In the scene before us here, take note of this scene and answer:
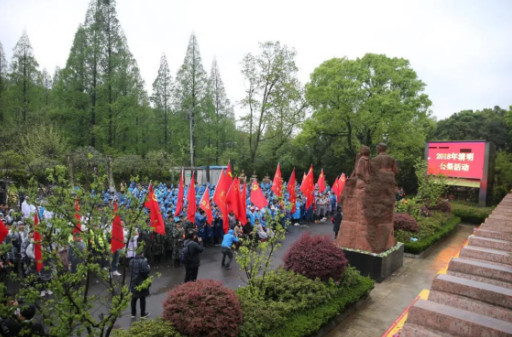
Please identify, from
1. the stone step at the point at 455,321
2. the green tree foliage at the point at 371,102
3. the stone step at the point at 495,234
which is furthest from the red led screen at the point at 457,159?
the stone step at the point at 455,321

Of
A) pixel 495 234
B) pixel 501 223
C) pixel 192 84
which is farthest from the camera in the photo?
pixel 192 84

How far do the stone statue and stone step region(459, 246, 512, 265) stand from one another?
8.38 ft

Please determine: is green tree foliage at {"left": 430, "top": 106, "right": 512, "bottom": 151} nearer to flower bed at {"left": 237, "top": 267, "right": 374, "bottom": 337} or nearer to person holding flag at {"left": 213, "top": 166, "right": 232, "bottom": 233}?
person holding flag at {"left": 213, "top": 166, "right": 232, "bottom": 233}

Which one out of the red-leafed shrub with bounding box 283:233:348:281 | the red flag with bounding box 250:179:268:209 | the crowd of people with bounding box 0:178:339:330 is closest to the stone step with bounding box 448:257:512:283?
the red-leafed shrub with bounding box 283:233:348:281

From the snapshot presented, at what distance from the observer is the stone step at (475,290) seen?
5.89 m

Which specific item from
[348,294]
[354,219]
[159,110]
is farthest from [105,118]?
[348,294]

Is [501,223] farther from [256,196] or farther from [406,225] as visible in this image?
[256,196]

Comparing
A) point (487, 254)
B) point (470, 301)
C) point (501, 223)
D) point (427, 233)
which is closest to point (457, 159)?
point (427, 233)

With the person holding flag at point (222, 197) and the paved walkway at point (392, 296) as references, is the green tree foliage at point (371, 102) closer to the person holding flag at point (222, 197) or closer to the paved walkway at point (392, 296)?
the paved walkway at point (392, 296)

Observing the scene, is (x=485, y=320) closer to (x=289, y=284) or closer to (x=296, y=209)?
(x=289, y=284)

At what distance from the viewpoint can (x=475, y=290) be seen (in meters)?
6.17

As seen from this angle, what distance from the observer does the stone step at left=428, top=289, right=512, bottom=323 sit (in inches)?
224

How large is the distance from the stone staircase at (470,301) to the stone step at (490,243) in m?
0.22

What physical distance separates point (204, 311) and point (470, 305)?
186 inches
